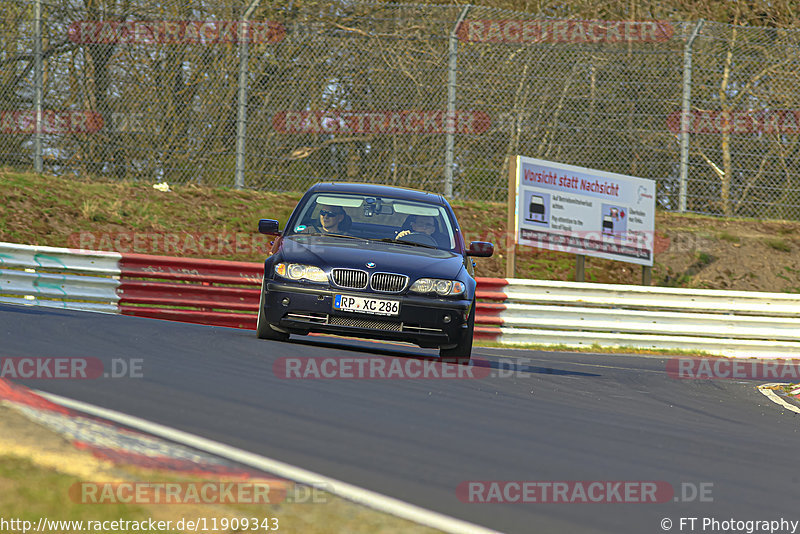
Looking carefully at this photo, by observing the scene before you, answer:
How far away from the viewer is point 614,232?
1689 centimetres

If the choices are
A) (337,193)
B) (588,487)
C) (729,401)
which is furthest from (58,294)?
(588,487)

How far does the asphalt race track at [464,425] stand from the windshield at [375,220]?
1154mm

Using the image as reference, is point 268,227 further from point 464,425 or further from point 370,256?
point 464,425

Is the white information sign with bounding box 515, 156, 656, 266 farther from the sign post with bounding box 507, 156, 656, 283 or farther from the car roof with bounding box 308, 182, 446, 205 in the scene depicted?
the car roof with bounding box 308, 182, 446, 205

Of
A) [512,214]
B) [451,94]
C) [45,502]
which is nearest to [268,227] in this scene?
[45,502]

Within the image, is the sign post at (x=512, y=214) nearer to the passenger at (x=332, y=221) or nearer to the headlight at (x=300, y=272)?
the passenger at (x=332, y=221)

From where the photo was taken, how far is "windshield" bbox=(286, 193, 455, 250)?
9797 millimetres

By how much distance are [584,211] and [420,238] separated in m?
7.38

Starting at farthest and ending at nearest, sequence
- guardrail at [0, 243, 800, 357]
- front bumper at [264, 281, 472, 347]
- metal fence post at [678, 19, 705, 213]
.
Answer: metal fence post at [678, 19, 705, 213] → guardrail at [0, 243, 800, 357] → front bumper at [264, 281, 472, 347]

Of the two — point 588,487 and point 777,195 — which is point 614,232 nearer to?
point 777,195

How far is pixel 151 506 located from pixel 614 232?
1399 cm

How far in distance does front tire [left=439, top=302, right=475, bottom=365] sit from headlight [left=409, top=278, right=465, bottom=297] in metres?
0.31

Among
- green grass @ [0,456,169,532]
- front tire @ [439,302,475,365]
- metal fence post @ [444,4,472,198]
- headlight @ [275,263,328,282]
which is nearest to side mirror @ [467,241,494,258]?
front tire @ [439,302,475,365]

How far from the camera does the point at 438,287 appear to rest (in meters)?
8.80
